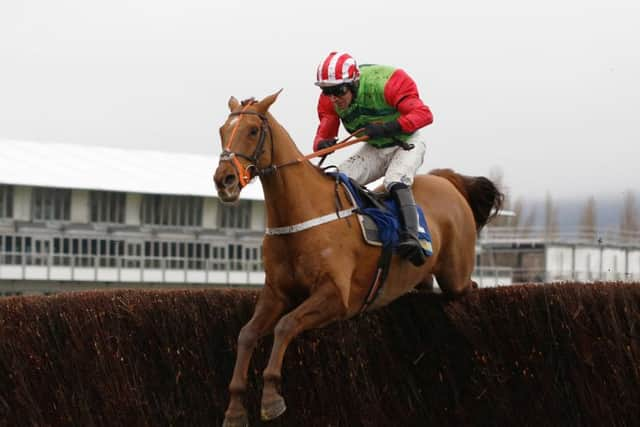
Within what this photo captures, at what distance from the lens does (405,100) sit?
8242 mm

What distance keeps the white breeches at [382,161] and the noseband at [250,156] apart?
139 centimetres

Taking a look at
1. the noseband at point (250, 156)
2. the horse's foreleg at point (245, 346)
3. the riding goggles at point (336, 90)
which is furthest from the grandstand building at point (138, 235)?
the noseband at point (250, 156)

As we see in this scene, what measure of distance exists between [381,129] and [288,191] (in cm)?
108

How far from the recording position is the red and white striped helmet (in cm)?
793

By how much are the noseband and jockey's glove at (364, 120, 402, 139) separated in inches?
41.6

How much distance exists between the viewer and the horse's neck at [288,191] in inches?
292

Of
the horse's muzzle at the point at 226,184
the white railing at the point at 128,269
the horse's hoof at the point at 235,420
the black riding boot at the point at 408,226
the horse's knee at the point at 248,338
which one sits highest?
the horse's muzzle at the point at 226,184

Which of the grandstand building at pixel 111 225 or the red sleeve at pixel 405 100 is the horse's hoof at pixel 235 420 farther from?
the grandstand building at pixel 111 225

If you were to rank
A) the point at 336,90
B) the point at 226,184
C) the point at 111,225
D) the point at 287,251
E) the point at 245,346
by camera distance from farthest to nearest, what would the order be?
1. the point at 111,225
2. the point at 336,90
3. the point at 287,251
4. the point at 245,346
5. the point at 226,184

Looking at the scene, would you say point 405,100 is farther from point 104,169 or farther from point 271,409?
point 104,169

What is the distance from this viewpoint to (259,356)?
29.6 ft

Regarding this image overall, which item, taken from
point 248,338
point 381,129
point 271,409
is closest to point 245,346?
point 248,338

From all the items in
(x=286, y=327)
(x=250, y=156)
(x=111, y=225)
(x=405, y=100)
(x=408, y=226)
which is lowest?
(x=111, y=225)

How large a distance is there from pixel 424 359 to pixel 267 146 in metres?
2.45
